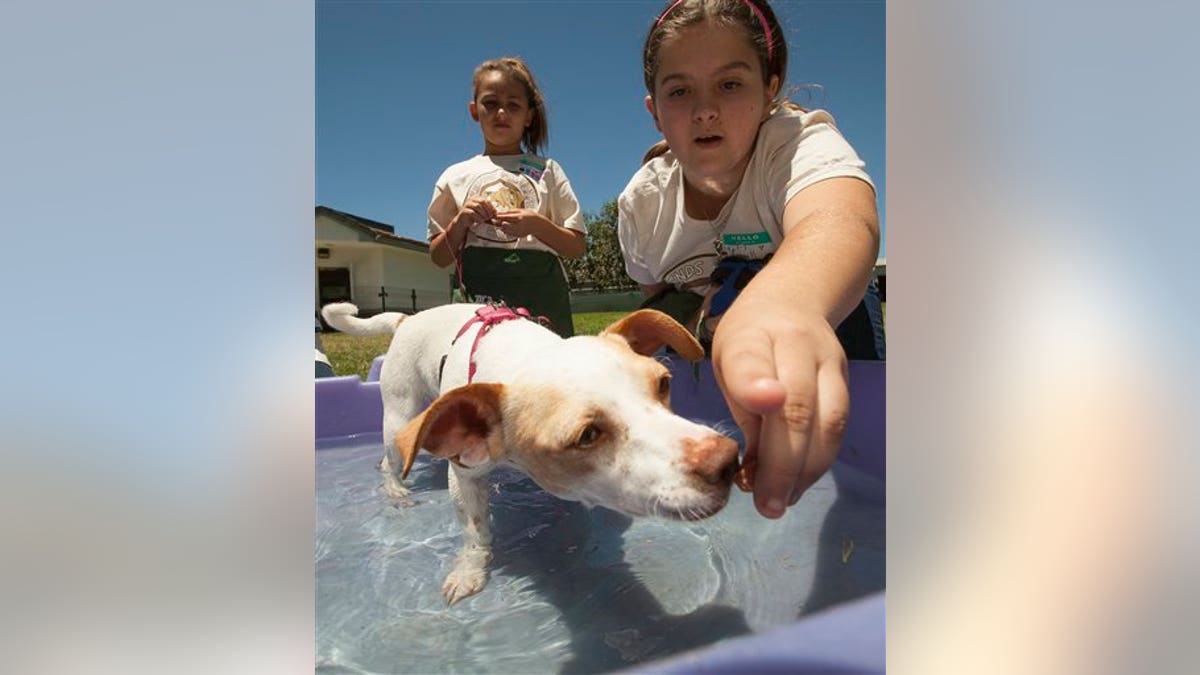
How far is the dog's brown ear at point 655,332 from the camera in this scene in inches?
36.4

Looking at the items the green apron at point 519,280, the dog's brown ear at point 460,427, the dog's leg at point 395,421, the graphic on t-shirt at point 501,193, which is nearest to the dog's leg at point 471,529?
the dog's brown ear at point 460,427

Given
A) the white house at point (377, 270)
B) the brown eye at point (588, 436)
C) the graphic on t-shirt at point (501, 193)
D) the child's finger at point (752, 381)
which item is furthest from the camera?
the graphic on t-shirt at point (501, 193)

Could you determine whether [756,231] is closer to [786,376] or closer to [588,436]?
[588,436]

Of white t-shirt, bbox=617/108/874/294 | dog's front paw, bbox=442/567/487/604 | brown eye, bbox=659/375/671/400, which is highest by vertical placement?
white t-shirt, bbox=617/108/874/294

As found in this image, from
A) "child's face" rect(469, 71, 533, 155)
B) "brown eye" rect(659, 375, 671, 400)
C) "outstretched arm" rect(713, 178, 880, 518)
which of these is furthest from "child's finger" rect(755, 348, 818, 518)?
"child's face" rect(469, 71, 533, 155)

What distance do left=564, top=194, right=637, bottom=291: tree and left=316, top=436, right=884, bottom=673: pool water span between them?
0.81 meters

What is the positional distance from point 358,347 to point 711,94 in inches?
48.1

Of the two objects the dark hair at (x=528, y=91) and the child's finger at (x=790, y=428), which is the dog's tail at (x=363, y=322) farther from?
the child's finger at (x=790, y=428)

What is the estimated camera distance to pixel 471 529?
1060 millimetres

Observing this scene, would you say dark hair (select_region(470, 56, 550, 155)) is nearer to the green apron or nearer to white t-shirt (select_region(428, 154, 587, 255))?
white t-shirt (select_region(428, 154, 587, 255))

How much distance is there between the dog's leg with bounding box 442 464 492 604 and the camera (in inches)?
39.2

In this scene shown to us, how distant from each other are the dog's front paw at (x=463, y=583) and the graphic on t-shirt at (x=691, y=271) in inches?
34.8
